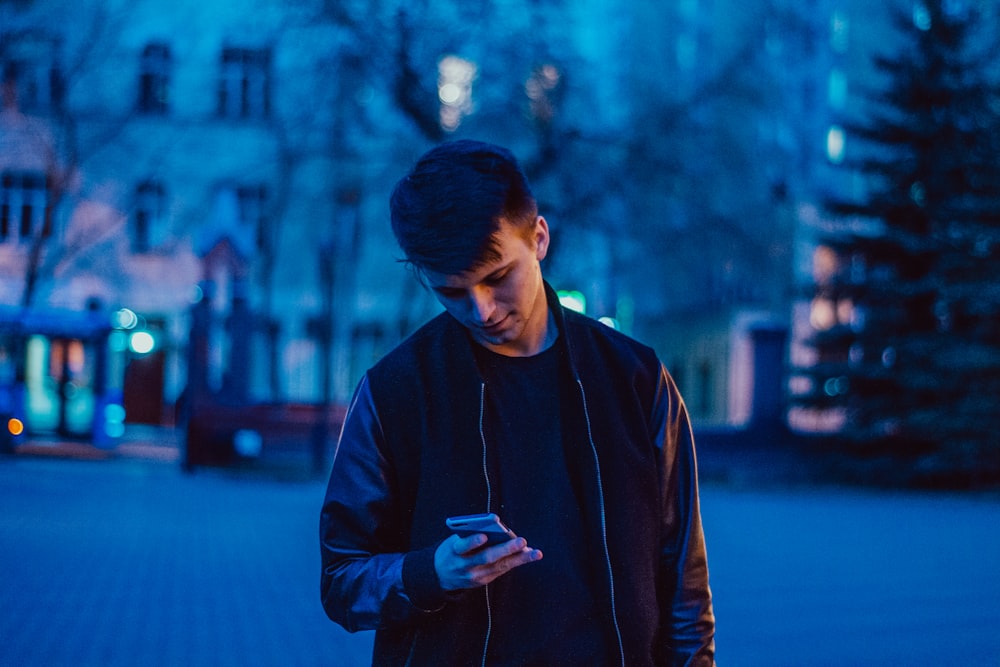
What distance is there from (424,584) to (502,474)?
0.30 meters

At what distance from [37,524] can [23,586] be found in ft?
13.2

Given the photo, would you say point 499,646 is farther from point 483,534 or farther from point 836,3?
point 836,3

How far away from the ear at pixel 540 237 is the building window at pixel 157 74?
107 ft

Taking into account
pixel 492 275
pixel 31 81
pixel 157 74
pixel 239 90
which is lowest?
pixel 492 275

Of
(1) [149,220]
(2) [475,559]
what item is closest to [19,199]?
(1) [149,220]

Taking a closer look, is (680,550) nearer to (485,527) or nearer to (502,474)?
(502,474)

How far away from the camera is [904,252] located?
2162 centimetres

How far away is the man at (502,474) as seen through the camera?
7.39ft

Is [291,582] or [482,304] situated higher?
[482,304]

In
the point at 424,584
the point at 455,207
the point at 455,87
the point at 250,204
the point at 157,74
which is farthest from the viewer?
the point at 250,204

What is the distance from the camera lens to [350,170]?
2344 centimetres

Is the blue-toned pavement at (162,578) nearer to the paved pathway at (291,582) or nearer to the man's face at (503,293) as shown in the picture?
the paved pathway at (291,582)

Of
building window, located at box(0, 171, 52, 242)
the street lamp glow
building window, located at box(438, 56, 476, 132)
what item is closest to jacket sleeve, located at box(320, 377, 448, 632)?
building window, located at box(438, 56, 476, 132)

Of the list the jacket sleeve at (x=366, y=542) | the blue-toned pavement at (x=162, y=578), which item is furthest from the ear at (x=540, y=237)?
the blue-toned pavement at (x=162, y=578)
